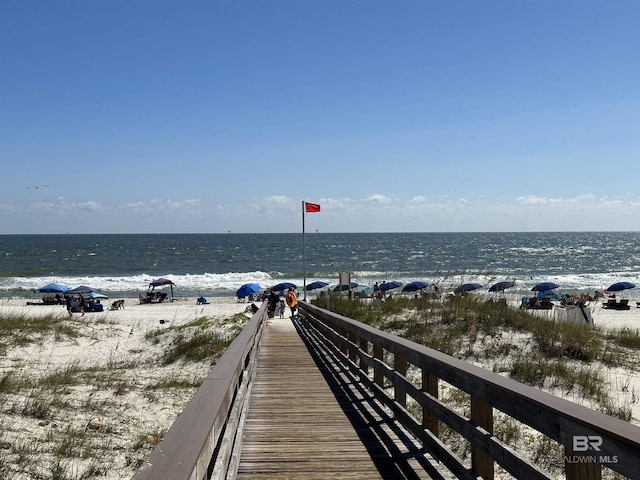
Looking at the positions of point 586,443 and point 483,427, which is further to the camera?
point 483,427

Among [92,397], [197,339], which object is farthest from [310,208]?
[92,397]

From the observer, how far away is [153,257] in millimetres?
93000

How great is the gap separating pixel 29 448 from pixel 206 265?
74612 millimetres

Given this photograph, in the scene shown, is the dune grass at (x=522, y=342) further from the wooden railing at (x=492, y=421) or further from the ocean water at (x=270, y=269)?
the ocean water at (x=270, y=269)

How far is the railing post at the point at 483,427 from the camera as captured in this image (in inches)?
142

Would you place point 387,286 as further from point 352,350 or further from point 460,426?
point 460,426

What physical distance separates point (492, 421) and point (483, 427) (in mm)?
100

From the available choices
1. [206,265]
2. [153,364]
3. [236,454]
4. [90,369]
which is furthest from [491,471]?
[206,265]

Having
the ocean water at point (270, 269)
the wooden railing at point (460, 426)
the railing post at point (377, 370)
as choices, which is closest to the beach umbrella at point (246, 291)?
the ocean water at point (270, 269)

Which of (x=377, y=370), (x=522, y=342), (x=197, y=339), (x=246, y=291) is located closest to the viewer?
(x=377, y=370)

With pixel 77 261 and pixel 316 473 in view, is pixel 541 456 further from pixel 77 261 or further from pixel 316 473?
pixel 77 261

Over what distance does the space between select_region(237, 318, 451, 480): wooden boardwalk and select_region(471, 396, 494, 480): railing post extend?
0.58 meters

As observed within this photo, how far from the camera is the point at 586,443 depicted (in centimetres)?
240

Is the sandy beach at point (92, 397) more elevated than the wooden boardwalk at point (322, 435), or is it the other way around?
the wooden boardwalk at point (322, 435)
